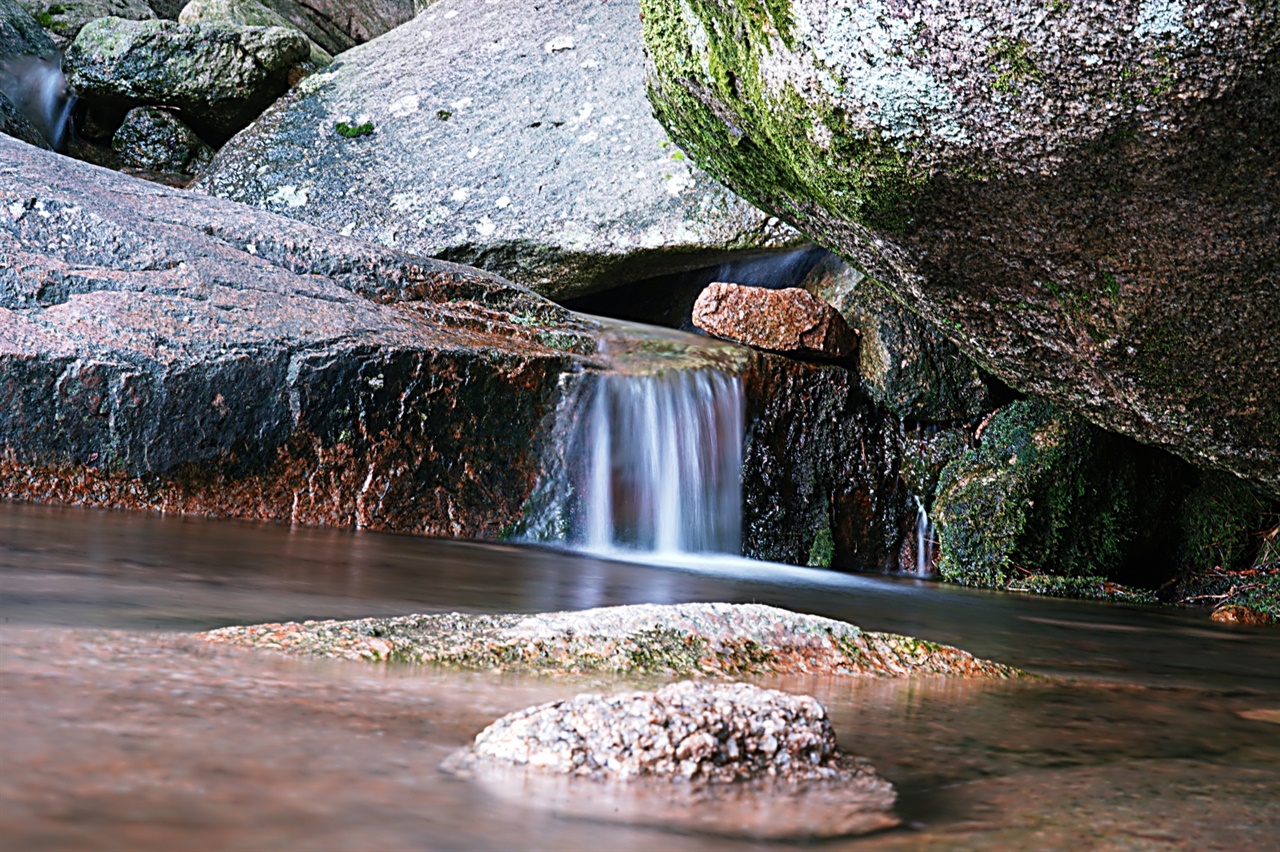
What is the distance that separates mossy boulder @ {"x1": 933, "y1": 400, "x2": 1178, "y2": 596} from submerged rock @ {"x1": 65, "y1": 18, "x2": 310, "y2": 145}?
23.0ft

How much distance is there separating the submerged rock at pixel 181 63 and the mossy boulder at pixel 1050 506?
7024mm

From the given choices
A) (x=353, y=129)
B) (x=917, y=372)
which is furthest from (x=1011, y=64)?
(x=353, y=129)

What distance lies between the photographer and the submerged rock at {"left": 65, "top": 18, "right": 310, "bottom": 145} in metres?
9.84

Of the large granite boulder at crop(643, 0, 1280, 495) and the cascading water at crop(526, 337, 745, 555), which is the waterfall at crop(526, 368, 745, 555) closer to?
the cascading water at crop(526, 337, 745, 555)

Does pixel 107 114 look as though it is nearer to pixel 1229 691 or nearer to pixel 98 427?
pixel 98 427

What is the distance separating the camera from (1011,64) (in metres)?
3.05

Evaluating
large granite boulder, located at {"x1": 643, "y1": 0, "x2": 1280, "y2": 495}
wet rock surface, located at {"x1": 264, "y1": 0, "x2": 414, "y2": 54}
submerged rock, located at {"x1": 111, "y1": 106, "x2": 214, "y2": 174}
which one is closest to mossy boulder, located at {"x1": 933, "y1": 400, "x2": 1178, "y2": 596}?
large granite boulder, located at {"x1": 643, "y1": 0, "x2": 1280, "y2": 495}

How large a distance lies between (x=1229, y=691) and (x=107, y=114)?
33.7 ft

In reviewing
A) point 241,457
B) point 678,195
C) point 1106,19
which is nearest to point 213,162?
point 678,195

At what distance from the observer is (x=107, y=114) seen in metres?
10.2

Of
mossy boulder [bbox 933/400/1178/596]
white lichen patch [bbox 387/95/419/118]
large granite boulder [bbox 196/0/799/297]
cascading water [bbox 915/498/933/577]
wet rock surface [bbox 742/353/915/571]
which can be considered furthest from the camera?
white lichen patch [bbox 387/95/419/118]

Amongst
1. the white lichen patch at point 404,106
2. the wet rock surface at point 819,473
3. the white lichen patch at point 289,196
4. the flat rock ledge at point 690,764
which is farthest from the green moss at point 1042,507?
the white lichen patch at point 404,106

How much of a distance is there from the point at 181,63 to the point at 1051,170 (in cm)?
865

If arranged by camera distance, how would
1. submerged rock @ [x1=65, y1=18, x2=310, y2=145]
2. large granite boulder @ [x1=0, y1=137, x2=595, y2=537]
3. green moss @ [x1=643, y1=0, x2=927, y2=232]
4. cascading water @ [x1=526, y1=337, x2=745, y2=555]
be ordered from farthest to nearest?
submerged rock @ [x1=65, y1=18, x2=310, y2=145] → cascading water @ [x1=526, y1=337, x2=745, y2=555] → large granite boulder @ [x1=0, y1=137, x2=595, y2=537] → green moss @ [x1=643, y1=0, x2=927, y2=232]
